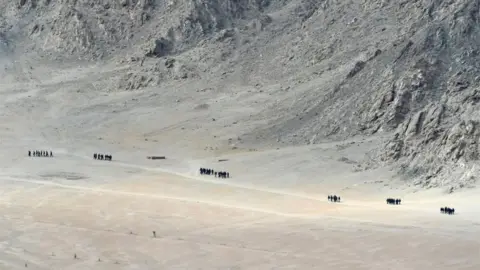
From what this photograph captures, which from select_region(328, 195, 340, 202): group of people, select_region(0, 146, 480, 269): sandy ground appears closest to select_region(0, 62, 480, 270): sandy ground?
select_region(0, 146, 480, 269): sandy ground

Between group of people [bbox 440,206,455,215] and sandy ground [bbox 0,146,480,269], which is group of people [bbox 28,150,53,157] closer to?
sandy ground [bbox 0,146,480,269]

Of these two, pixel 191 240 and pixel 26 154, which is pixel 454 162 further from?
pixel 26 154

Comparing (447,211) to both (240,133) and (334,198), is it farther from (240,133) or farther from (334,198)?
(240,133)

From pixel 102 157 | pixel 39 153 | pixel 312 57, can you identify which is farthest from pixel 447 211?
pixel 312 57

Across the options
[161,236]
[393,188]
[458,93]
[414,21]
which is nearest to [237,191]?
[393,188]

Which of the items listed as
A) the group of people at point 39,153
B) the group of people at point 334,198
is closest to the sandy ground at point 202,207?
the group of people at point 334,198

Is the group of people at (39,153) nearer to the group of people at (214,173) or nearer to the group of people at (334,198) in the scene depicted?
the group of people at (214,173)

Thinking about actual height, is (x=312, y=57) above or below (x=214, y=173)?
above
